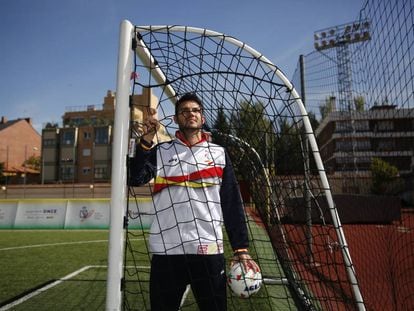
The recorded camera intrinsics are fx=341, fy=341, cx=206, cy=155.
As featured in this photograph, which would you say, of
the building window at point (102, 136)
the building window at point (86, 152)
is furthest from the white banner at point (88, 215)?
the building window at point (86, 152)

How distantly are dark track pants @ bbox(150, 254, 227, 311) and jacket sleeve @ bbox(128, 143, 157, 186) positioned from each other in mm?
551

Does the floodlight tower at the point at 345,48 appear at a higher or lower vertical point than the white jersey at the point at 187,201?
higher

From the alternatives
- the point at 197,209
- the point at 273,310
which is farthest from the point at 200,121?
the point at 273,310

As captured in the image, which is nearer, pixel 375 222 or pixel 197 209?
pixel 197 209

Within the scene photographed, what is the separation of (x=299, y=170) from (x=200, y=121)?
151cm

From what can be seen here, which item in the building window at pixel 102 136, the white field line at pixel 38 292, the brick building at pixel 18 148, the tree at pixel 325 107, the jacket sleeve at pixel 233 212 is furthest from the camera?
the brick building at pixel 18 148

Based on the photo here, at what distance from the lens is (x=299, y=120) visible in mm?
3053

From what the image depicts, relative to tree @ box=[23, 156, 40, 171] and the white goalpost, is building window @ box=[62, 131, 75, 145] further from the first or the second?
the white goalpost

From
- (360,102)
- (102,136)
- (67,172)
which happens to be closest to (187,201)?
(360,102)

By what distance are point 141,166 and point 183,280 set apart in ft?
2.66

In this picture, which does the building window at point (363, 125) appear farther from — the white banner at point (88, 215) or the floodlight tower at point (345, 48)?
the white banner at point (88, 215)

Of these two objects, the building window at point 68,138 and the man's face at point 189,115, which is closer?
the man's face at point 189,115

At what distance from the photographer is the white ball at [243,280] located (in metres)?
2.37

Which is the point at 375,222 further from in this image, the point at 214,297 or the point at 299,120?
the point at 214,297
